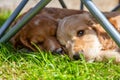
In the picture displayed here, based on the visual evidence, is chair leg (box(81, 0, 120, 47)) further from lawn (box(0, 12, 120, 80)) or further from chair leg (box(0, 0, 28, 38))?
chair leg (box(0, 0, 28, 38))

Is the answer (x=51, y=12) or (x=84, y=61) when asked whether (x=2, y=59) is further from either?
(x=51, y=12)

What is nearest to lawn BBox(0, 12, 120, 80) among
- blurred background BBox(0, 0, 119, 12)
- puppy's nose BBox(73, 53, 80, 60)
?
puppy's nose BBox(73, 53, 80, 60)

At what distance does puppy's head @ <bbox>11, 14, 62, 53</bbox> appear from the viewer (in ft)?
12.0

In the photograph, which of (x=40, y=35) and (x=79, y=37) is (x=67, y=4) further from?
(x=79, y=37)

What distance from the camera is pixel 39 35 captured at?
12.2 feet

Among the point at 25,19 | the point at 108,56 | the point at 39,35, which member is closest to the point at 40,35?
the point at 39,35

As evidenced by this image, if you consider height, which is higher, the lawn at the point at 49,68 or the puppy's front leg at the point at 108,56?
the puppy's front leg at the point at 108,56

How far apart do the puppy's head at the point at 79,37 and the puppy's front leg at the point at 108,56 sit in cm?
4

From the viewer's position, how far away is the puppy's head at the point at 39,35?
366cm

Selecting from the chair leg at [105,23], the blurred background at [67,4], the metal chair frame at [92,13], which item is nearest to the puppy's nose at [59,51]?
the metal chair frame at [92,13]

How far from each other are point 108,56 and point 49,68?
18.2 inches

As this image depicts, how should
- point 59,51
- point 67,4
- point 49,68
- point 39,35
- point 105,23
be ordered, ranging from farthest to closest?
point 67,4
point 39,35
point 59,51
point 49,68
point 105,23

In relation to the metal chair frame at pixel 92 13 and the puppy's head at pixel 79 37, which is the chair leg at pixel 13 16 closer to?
the metal chair frame at pixel 92 13

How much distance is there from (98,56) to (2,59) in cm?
75
